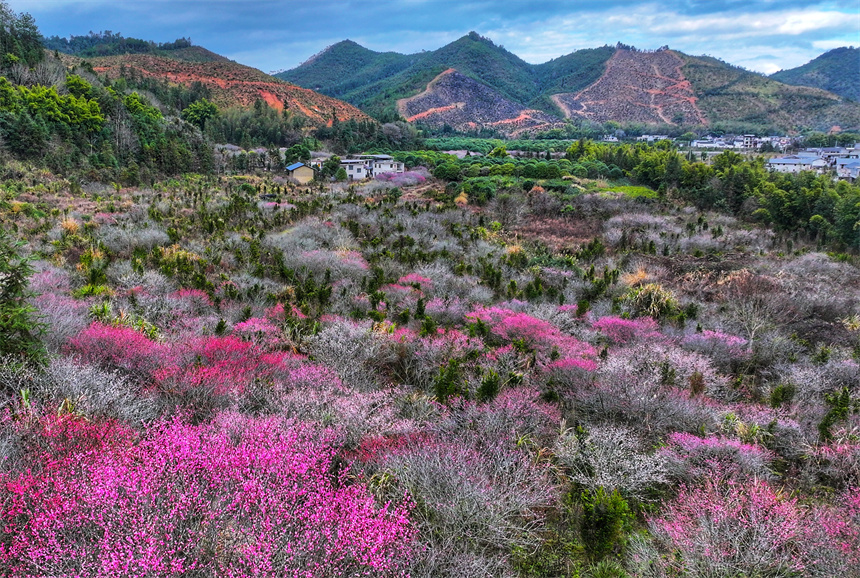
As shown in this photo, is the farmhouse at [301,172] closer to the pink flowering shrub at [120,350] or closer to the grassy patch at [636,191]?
the grassy patch at [636,191]

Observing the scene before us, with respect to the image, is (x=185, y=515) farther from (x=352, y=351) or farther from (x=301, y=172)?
(x=301, y=172)

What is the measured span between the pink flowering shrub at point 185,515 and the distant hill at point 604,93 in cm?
9720

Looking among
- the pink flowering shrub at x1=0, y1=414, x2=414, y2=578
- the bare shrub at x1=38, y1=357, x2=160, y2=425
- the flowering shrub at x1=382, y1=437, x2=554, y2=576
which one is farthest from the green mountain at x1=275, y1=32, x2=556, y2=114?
the pink flowering shrub at x1=0, y1=414, x2=414, y2=578

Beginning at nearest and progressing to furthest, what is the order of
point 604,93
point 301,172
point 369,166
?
point 301,172 → point 369,166 → point 604,93

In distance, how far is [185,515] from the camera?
3.96 m

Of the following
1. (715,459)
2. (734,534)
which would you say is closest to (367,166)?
(715,459)

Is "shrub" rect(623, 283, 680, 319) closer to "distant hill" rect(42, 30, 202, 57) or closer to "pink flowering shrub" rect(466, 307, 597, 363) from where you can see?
"pink flowering shrub" rect(466, 307, 597, 363)

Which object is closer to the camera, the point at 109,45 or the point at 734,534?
the point at 734,534

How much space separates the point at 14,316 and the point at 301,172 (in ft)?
135

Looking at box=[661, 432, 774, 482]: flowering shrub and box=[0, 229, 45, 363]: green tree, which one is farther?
box=[661, 432, 774, 482]: flowering shrub

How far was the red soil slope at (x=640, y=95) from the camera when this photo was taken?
379 feet

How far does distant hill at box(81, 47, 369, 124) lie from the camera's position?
7544 cm

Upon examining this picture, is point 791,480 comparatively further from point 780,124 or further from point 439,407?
point 780,124

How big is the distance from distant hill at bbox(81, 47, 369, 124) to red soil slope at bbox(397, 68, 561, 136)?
3014 centimetres
